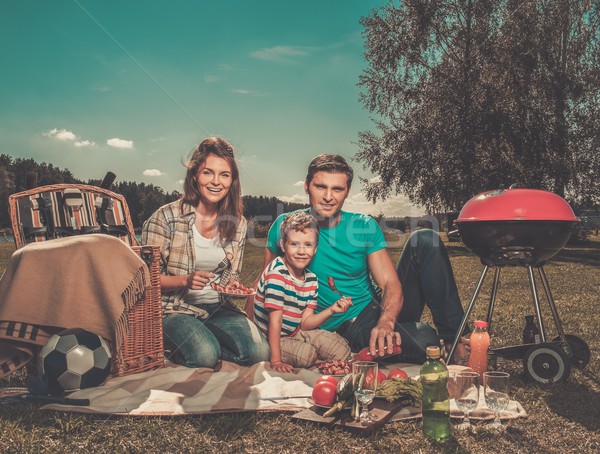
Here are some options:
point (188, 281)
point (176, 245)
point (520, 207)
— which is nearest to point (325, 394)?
point (188, 281)

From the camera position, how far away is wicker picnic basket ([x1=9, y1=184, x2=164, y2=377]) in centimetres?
387

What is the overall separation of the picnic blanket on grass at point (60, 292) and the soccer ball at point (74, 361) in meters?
0.11

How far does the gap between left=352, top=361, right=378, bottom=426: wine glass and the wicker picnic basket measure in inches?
66.5

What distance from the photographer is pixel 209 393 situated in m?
3.35

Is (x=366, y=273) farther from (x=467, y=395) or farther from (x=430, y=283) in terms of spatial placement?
(x=467, y=395)

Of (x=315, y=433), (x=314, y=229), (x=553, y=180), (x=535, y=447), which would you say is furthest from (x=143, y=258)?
(x=553, y=180)

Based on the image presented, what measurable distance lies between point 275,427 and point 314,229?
1.48 meters

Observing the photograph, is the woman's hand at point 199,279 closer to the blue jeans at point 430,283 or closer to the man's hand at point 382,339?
the man's hand at point 382,339

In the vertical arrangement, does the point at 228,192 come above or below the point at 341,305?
above

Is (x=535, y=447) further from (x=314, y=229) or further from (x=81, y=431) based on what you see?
(x=81, y=431)

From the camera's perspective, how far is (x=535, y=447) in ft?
8.93

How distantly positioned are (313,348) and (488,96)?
17570 millimetres

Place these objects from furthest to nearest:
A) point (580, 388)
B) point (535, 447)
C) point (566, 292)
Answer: point (566, 292) → point (580, 388) → point (535, 447)

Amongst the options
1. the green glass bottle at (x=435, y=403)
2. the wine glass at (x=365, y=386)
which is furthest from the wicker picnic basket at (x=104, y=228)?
the green glass bottle at (x=435, y=403)
